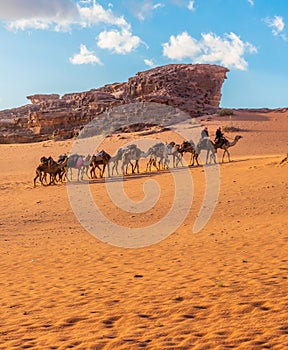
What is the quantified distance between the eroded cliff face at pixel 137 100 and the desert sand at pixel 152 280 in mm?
32981

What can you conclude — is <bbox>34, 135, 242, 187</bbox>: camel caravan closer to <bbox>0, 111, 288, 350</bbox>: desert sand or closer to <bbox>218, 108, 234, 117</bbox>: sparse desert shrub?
<bbox>0, 111, 288, 350</bbox>: desert sand

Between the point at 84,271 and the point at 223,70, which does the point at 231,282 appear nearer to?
the point at 84,271

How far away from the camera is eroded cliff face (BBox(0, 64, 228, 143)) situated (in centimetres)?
5039

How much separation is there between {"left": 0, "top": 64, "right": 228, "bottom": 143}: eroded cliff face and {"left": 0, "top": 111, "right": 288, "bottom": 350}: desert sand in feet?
108

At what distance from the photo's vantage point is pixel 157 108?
47.6 meters

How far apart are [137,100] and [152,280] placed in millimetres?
44472

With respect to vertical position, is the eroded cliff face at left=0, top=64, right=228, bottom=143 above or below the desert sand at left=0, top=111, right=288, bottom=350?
above

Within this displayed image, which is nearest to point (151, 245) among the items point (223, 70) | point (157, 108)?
point (157, 108)

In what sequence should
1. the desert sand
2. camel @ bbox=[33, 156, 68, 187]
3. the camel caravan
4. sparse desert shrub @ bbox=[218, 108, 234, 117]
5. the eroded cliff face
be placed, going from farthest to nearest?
the eroded cliff face → sparse desert shrub @ bbox=[218, 108, 234, 117] → the camel caravan → camel @ bbox=[33, 156, 68, 187] → the desert sand

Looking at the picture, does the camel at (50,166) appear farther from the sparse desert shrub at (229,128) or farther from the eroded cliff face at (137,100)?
the eroded cliff face at (137,100)

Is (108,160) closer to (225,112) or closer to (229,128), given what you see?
(229,128)

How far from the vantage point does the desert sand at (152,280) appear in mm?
5418

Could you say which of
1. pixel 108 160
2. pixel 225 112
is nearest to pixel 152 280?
pixel 108 160

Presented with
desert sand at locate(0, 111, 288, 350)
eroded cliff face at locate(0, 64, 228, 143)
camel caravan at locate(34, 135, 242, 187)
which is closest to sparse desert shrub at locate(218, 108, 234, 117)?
eroded cliff face at locate(0, 64, 228, 143)
